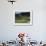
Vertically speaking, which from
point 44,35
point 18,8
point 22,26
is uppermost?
point 18,8

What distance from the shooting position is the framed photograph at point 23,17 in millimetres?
5090

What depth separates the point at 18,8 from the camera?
5.10 meters

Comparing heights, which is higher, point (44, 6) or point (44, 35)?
point (44, 6)

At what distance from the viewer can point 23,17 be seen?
5129 mm

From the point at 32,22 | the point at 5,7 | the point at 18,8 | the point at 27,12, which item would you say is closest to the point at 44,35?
the point at 32,22

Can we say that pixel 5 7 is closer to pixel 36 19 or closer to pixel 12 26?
pixel 12 26

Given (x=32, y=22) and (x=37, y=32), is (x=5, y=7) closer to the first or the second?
(x=32, y=22)

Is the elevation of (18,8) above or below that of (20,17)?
above

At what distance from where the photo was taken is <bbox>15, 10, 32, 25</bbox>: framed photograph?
200 inches

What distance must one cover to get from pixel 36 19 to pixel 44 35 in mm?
687

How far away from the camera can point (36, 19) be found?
5102 mm

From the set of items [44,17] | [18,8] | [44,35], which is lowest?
[44,35]

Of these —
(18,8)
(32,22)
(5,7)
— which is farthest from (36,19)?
(5,7)

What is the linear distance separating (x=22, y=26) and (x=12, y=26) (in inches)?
15.2
